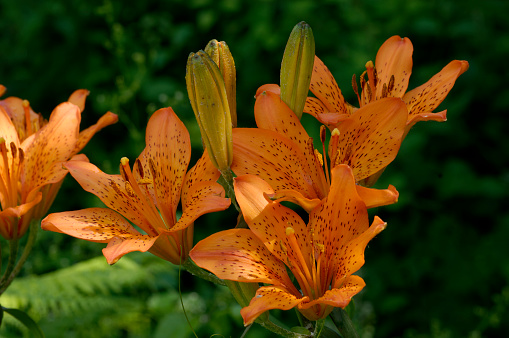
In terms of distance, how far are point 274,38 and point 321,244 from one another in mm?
1836

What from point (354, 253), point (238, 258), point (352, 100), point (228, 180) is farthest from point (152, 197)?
point (352, 100)

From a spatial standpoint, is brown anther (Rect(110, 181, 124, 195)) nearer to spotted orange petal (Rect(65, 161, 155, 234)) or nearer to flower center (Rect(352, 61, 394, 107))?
spotted orange petal (Rect(65, 161, 155, 234))

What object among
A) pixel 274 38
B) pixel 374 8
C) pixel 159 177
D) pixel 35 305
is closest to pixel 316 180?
pixel 159 177

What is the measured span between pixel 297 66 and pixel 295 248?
0.31 meters

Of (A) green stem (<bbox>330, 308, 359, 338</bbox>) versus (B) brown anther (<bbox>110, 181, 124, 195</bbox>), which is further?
(B) brown anther (<bbox>110, 181, 124, 195</bbox>)

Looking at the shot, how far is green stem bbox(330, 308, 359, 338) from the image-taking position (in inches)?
37.7

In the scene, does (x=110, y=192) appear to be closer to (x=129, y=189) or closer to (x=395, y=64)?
(x=129, y=189)

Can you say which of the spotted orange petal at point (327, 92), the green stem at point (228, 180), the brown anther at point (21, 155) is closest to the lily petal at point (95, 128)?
the brown anther at point (21, 155)

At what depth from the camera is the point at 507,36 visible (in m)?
2.85

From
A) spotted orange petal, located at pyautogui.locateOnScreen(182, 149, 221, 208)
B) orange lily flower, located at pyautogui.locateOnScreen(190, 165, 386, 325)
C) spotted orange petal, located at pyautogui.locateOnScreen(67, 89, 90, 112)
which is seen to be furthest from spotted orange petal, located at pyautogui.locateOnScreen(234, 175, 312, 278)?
spotted orange petal, located at pyautogui.locateOnScreen(67, 89, 90, 112)

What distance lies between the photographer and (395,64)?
1.28 metres

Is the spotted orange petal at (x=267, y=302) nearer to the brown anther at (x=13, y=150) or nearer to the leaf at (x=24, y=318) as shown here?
the leaf at (x=24, y=318)

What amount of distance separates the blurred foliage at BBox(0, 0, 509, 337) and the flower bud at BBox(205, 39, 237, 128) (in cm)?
134

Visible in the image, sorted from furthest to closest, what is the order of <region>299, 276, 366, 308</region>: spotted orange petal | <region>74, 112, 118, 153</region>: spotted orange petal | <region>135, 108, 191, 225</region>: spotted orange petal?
<region>74, 112, 118, 153</region>: spotted orange petal
<region>135, 108, 191, 225</region>: spotted orange petal
<region>299, 276, 366, 308</region>: spotted orange petal
